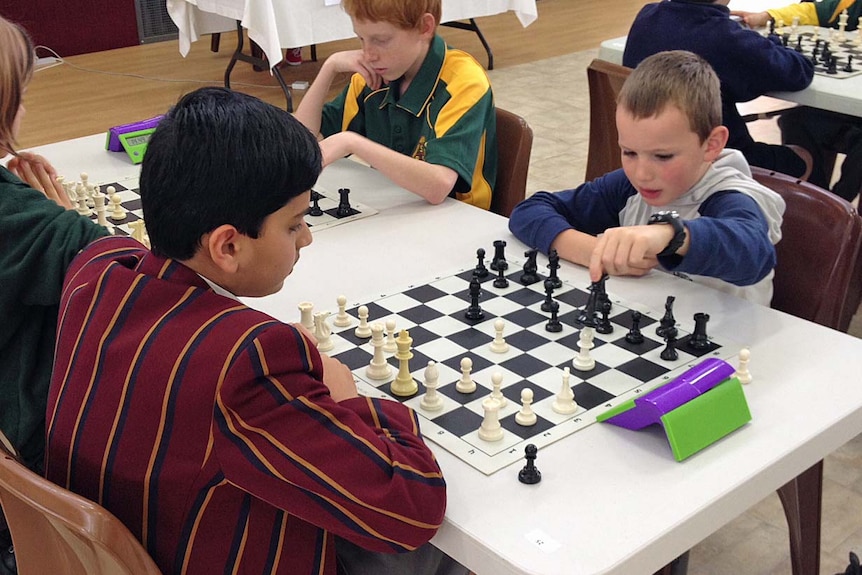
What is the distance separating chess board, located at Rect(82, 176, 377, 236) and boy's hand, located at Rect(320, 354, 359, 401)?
0.69 m

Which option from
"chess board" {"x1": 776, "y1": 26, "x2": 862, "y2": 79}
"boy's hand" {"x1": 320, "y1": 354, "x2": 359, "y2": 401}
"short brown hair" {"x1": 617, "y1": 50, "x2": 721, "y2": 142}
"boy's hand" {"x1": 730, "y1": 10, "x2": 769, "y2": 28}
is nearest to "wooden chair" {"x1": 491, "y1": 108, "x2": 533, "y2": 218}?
"short brown hair" {"x1": 617, "y1": 50, "x2": 721, "y2": 142}

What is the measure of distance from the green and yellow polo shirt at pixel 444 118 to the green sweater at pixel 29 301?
0.92 meters

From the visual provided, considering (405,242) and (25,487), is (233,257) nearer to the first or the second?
(25,487)

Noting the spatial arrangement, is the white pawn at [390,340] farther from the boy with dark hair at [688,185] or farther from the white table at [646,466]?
the boy with dark hair at [688,185]

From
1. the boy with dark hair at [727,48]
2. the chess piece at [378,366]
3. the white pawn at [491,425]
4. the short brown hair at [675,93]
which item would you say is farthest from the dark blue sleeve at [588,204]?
the boy with dark hair at [727,48]

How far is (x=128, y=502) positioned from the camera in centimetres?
120

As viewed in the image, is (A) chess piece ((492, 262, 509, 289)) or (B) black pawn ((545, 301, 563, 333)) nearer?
(B) black pawn ((545, 301, 563, 333))

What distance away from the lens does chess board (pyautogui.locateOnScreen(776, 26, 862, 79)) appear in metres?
3.15

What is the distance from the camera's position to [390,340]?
156 centimetres

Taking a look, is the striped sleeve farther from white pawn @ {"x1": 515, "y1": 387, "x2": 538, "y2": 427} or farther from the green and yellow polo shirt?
the green and yellow polo shirt

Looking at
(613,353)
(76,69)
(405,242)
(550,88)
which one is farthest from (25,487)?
(76,69)

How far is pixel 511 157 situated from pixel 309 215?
569 mm

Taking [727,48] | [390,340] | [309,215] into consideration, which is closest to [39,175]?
[309,215]

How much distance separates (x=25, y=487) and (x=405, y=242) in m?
1.09
